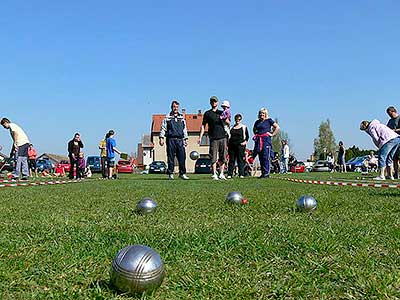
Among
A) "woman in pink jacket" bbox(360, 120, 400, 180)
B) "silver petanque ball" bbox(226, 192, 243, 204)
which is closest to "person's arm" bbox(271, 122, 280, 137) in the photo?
"woman in pink jacket" bbox(360, 120, 400, 180)

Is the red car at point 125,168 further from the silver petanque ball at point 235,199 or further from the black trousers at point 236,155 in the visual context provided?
the silver petanque ball at point 235,199

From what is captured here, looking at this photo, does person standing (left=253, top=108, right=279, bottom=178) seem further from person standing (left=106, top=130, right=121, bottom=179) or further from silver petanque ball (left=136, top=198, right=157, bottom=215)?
silver petanque ball (left=136, top=198, right=157, bottom=215)

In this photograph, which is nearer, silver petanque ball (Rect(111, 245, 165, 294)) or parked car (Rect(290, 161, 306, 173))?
silver petanque ball (Rect(111, 245, 165, 294))

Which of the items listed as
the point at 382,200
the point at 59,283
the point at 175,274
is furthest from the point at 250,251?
the point at 382,200

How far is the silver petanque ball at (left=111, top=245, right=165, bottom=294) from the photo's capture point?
7.88 feet

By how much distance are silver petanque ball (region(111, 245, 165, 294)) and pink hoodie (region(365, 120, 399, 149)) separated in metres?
11.6

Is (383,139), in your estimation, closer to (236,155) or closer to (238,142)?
(238,142)

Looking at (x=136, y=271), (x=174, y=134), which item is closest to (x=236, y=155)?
(x=174, y=134)

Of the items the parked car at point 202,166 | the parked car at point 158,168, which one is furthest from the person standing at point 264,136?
the parked car at point 158,168

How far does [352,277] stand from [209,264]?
810 millimetres

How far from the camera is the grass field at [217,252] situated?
101 inches

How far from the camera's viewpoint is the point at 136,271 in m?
2.40

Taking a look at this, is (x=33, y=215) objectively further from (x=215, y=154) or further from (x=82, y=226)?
(x=215, y=154)

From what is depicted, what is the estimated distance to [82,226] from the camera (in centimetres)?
440
